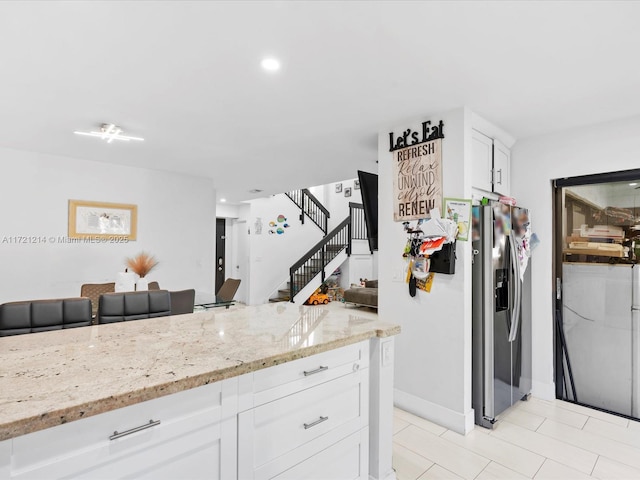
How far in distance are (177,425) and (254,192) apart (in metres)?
6.00

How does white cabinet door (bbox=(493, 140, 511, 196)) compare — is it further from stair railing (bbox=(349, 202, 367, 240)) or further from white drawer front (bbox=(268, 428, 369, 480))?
stair railing (bbox=(349, 202, 367, 240))

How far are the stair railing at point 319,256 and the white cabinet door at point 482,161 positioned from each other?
536cm

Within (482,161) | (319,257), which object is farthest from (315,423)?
(319,257)

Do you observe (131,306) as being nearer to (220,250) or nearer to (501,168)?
(501,168)

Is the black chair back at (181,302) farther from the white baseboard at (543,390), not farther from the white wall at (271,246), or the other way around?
the white wall at (271,246)

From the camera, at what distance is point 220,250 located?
8.89 m

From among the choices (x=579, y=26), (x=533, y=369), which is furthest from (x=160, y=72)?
(x=533, y=369)

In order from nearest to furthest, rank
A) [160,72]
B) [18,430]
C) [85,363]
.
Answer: [18,430], [85,363], [160,72]

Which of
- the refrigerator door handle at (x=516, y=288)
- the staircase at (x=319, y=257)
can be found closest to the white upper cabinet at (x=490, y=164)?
the refrigerator door handle at (x=516, y=288)

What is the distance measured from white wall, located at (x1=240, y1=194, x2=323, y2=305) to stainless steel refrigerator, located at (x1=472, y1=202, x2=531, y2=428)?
19.6ft

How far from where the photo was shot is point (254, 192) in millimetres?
6887

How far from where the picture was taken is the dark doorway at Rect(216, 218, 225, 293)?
8820 millimetres

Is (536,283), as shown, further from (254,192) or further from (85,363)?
(254,192)

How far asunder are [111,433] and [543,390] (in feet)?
11.8
